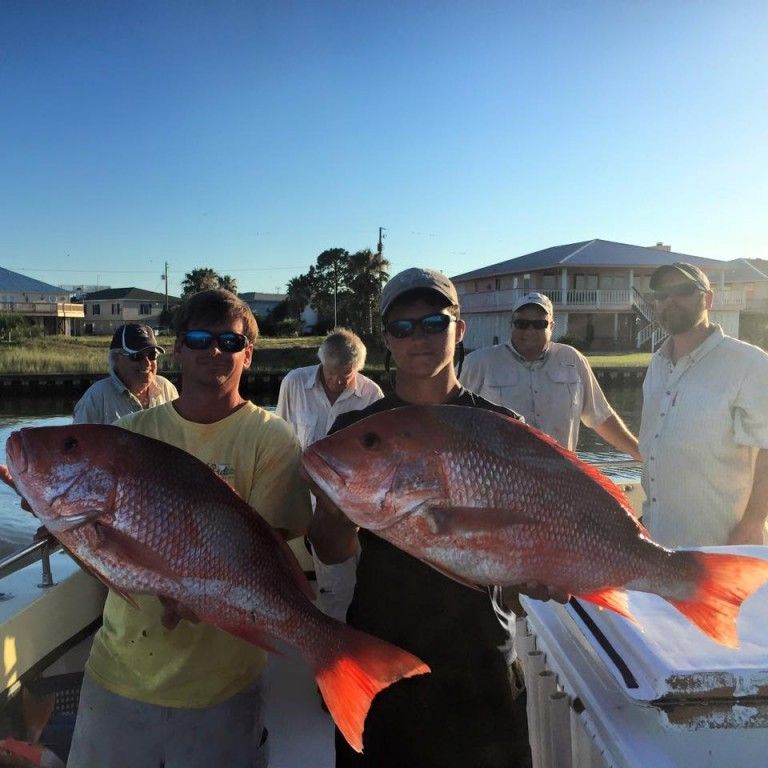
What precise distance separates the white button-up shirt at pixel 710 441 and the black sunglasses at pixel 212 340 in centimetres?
247

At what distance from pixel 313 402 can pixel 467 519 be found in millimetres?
3614

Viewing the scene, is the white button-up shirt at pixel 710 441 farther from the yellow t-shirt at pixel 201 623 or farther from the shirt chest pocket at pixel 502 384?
the yellow t-shirt at pixel 201 623

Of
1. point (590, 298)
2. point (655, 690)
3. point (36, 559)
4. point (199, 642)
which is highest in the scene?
point (590, 298)

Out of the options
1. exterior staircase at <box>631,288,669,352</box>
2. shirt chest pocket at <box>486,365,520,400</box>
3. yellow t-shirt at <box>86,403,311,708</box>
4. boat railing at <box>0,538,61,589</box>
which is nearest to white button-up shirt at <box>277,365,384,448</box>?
shirt chest pocket at <box>486,365,520,400</box>

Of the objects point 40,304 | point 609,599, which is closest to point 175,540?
point 609,599

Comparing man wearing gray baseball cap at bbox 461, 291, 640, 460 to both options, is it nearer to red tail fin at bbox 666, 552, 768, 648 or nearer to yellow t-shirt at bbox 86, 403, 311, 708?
yellow t-shirt at bbox 86, 403, 311, 708

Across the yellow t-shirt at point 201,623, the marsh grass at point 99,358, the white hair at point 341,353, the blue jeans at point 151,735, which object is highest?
the white hair at point 341,353

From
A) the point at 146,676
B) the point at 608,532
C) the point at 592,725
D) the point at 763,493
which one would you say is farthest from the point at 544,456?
the point at 763,493

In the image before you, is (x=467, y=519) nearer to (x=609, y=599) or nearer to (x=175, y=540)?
(x=609, y=599)

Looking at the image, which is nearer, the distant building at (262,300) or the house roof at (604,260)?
the house roof at (604,260)

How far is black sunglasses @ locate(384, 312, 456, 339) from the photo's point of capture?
80.0 inches

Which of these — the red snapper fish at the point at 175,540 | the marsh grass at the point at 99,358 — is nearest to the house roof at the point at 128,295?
the marsh grass at the point at 99,358

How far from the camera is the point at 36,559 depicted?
11.7 feet

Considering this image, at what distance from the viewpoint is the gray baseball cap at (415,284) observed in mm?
2039
